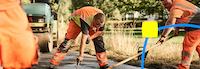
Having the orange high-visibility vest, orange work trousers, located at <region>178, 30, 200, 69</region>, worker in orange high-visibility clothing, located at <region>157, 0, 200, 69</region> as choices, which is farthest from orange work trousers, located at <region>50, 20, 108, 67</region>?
orange work trousers, located at <region>178, 30, 200, 69</region>

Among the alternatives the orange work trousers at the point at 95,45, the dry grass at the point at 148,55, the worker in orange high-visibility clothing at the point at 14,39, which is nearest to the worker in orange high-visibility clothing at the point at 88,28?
the orange work trousers at the point at 95,45

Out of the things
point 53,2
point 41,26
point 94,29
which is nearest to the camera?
point 94,29

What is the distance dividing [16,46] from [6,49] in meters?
0.08

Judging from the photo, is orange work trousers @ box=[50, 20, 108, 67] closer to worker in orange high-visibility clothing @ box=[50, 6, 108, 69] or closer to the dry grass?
worker in orange high-visibility clothing @ box=[50, 6, 108, 69]

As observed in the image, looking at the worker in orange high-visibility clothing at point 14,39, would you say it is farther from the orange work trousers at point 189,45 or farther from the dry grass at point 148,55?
the dry grass at point 148,55

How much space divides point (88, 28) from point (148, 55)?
11.2ft

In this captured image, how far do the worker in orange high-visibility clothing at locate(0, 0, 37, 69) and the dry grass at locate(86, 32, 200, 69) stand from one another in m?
6.93

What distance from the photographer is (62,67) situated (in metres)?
11.8

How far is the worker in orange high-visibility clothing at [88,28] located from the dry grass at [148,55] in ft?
3.91

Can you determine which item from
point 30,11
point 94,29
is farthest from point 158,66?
point 30,11

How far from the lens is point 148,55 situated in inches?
552

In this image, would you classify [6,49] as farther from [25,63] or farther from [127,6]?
[127,6]

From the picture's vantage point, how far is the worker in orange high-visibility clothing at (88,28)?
10820 mm

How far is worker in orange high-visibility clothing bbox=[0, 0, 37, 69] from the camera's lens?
439 cm
